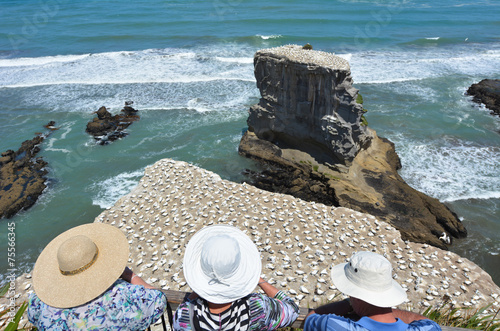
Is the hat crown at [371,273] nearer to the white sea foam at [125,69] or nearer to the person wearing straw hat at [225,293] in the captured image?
the person wearing straw hat at [225,293]

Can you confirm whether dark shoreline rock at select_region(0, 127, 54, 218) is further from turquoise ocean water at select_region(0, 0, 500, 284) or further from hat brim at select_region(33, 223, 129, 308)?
hat brim at select_region(33, 223, 129, 308)

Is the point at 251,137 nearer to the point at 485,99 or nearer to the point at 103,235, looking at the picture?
the point at 103,235

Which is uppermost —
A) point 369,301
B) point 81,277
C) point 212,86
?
point 369,301

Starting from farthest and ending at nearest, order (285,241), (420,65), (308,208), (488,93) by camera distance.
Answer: (420,65)
(488,93)
(308,208)
(285,241)

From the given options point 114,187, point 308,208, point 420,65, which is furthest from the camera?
point 420,65

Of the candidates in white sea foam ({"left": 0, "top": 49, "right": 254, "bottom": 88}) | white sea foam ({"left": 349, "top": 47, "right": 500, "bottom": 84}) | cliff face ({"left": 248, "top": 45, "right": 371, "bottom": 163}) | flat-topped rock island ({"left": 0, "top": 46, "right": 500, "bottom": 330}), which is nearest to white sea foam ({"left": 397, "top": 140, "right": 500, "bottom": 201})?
flat-topped rock island ({"left": 0, "top": 46, "right": 500, "bottom": 330})

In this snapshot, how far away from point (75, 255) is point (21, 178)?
1429cm

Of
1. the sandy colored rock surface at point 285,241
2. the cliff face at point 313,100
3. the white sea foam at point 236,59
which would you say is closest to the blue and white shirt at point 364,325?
the sandy colored rock surface at point 285,241

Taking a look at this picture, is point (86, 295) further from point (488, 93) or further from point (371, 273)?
point (488, 93)

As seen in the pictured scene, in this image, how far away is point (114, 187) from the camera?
14.2 meters

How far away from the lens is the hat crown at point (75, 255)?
113 inches

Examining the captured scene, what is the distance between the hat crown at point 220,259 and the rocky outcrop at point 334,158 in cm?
970

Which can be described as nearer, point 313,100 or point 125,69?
point 313,100

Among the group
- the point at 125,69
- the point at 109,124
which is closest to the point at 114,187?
the point at 109,124
